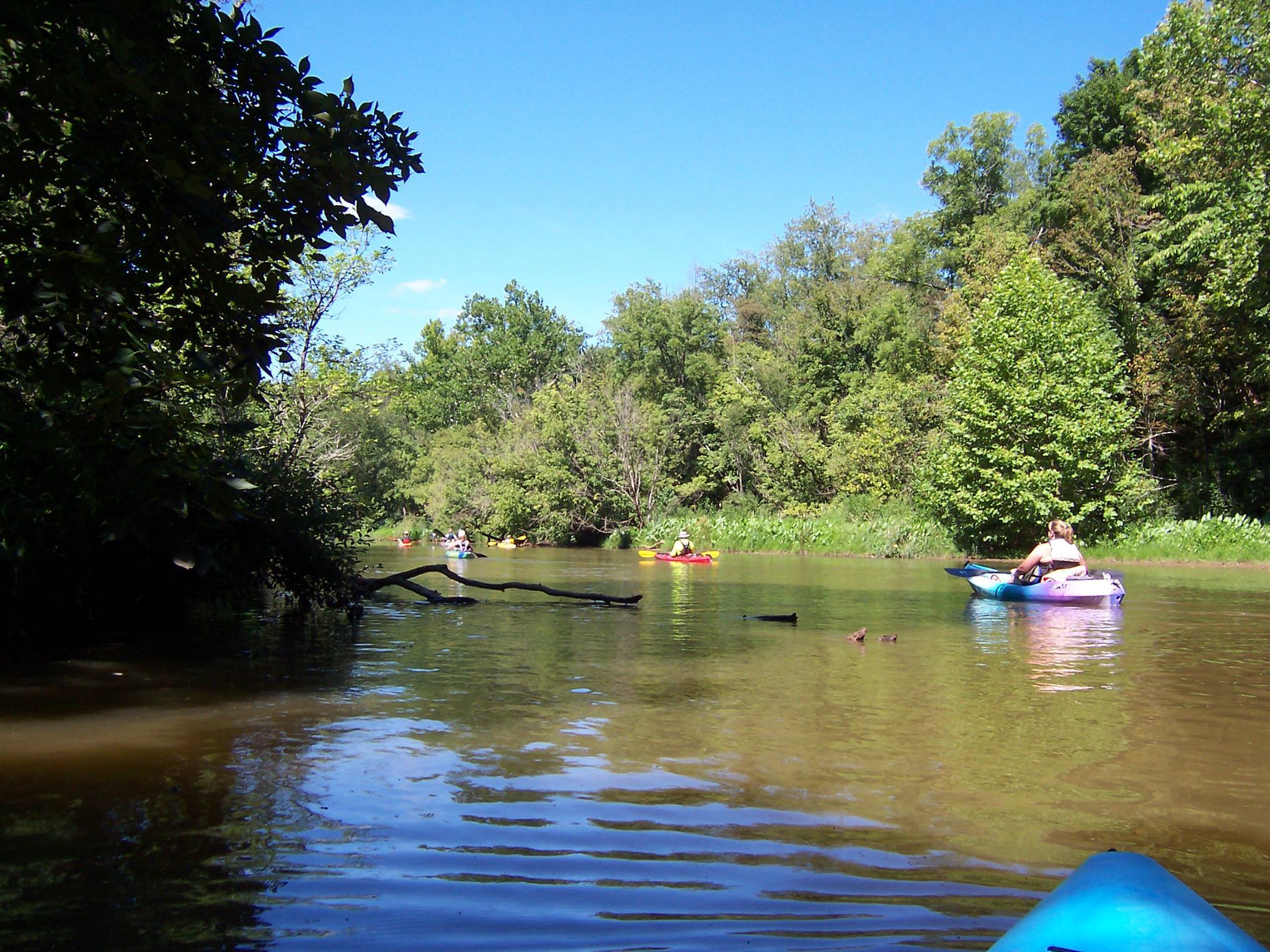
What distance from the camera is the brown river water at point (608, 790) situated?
149 inches

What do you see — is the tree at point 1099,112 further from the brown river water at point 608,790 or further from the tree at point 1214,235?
the brown river water at point 608,790

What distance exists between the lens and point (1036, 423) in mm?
30250

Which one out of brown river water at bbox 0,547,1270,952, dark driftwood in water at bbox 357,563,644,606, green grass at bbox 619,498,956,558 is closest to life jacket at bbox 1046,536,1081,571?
brown river water at bbox 0,547,1270,952

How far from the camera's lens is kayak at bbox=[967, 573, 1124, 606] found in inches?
653

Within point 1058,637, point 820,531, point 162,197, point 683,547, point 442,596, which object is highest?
point 162,197

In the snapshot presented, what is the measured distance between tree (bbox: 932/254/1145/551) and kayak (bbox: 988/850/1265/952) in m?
28.8

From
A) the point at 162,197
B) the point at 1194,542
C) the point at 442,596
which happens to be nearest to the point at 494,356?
the point at 1194,542

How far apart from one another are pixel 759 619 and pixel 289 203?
9.30m

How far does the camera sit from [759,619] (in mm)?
14156

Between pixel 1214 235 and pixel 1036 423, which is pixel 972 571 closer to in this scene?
pixel 1036 423

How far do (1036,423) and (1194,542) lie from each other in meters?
5.64

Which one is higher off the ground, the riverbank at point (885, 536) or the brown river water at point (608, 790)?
the riverbank at point (885, 536)

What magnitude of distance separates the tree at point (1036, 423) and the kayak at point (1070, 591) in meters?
13.4

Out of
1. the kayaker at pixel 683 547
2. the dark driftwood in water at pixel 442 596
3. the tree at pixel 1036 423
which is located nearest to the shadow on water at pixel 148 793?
the dark driftwood in water at pixel 442 596
